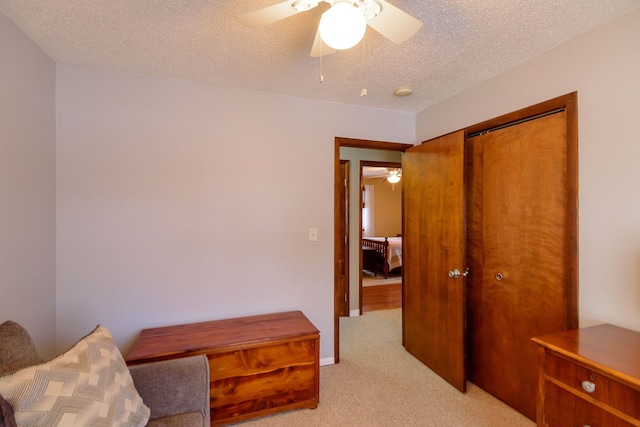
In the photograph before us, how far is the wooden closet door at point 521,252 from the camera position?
1.80m

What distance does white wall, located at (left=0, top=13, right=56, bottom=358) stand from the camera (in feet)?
4.98

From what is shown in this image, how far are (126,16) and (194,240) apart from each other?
142cm

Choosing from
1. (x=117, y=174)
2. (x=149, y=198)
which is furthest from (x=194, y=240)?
(x=117, y=174)

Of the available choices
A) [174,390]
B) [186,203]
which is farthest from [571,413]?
[186,203]

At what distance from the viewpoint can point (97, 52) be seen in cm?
186

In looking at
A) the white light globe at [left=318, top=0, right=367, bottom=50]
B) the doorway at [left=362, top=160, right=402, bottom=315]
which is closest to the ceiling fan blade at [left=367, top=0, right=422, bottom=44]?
the white light globe at [left=318, top=0, right=367, bottom=50]

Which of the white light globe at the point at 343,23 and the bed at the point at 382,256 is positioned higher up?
the white light globe at the point at 343,23

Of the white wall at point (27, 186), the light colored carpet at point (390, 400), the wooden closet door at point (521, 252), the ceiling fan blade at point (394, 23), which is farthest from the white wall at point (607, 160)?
the white wall at point (27, 186)

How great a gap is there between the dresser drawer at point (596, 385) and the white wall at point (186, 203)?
64.0 inches

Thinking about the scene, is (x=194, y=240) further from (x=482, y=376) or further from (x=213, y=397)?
(x=482, y=376)

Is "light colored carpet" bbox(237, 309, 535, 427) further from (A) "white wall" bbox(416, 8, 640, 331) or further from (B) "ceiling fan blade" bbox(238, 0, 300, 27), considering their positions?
(B) "ceiling fan blade" bbox(238, 0, 300, 27)

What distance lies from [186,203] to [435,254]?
2.03 meters

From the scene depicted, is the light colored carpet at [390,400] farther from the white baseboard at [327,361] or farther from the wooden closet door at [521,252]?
the wooden closet door at [521,252]

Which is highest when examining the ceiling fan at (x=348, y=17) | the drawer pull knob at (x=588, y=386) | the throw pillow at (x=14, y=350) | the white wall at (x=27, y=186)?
the ceiling fan at (x=348, y=17)
